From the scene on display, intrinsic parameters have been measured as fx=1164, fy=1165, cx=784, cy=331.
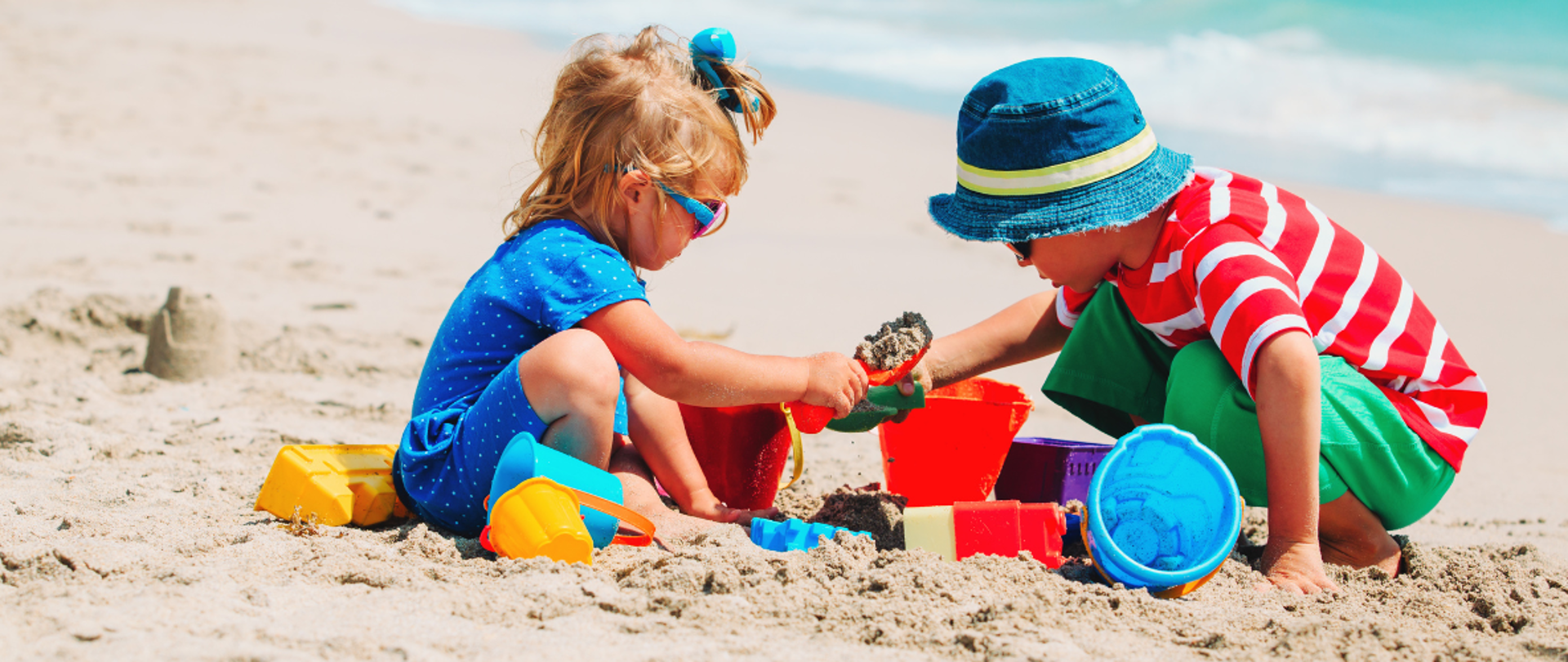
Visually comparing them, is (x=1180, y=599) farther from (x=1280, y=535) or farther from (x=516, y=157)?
(x=516, y=157)

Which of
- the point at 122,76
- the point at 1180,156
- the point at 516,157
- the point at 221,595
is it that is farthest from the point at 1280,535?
the point at 122,76

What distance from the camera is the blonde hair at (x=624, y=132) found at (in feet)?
7.25

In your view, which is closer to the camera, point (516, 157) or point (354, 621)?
point (354, 621)

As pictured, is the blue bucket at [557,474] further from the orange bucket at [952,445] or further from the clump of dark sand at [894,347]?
the orange bucket at [952,445]

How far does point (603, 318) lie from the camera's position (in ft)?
6.88

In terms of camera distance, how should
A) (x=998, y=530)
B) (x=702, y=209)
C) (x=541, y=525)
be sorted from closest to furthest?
1. (x=541, y=525)
2. (x=998, y=530)
3. (x=702, y=209)

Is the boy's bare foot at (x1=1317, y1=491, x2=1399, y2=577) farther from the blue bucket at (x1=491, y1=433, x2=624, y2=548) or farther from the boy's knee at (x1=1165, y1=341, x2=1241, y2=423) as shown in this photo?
the blue bucket at (x1=491, y1=433, x2=624, y2=548)

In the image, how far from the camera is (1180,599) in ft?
6.23

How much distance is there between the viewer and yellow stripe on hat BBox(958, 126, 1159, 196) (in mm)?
2039

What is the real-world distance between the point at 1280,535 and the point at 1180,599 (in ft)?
0.82

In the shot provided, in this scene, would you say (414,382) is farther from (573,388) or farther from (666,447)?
(573,388)

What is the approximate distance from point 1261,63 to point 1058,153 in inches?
482

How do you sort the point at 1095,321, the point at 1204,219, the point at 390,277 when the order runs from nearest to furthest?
the point at 1204,219 < the point at 1095,321 < the point at 390,277

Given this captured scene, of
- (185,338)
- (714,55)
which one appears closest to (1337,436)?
(714,55)
